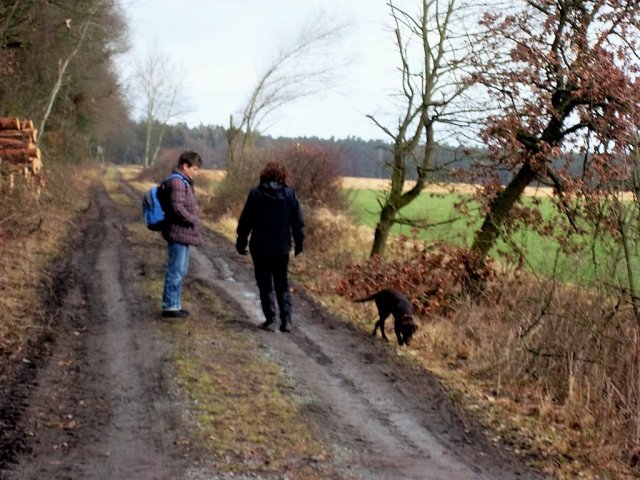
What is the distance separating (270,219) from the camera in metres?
8.95

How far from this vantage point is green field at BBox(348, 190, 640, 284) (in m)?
8.09

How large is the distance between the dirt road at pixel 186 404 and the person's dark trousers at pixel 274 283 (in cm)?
29

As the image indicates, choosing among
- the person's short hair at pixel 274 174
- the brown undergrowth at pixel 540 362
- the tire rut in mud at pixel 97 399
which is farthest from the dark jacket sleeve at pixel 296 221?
the tire rut in mud at pixel 97 399

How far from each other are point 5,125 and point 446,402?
1628 centimetres

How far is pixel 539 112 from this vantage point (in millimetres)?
11117

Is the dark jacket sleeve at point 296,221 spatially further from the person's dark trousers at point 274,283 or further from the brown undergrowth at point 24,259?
the brown undergrowth at point 24,259

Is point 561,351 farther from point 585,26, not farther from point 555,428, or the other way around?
point 585,26

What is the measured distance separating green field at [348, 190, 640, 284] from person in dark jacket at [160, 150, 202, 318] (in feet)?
14.6

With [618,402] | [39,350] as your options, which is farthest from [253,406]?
[618,402]

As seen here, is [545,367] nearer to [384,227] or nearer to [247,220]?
[247,220]

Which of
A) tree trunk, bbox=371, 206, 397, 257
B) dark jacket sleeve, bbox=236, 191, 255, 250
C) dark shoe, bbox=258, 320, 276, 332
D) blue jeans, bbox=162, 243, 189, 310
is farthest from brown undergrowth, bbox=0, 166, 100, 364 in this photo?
tree trunk, bbox=371, 206, 397, 257

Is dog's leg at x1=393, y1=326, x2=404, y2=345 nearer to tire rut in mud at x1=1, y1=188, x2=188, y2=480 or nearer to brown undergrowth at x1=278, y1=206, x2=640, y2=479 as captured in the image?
brown undergrowth at x1=278, y1=206, x2=640, y2=479

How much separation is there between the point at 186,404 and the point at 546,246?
20.2ft

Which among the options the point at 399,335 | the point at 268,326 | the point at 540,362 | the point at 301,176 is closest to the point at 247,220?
the point at 268,326
